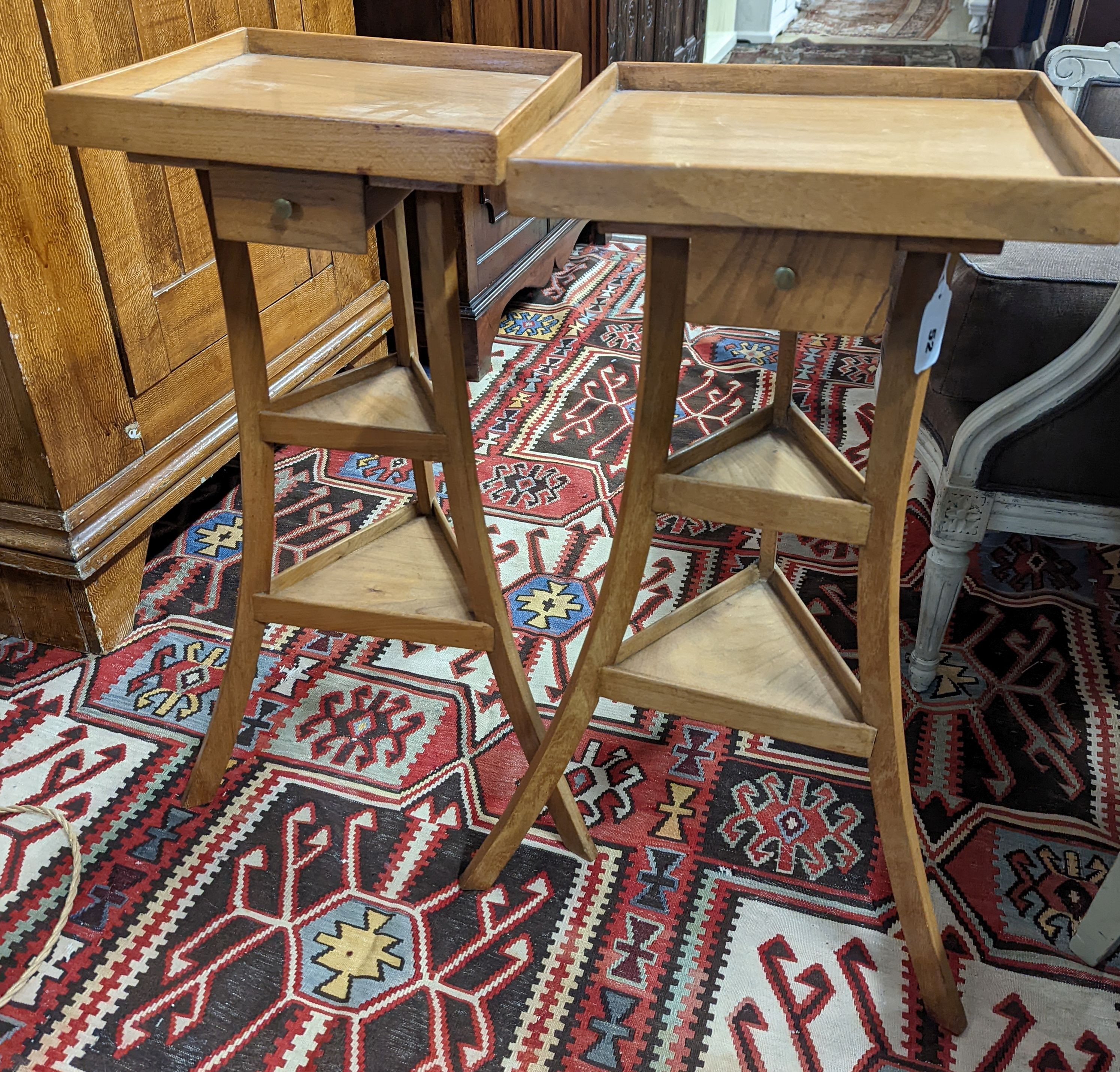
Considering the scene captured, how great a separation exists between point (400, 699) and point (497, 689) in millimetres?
188

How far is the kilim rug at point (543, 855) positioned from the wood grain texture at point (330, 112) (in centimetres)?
105

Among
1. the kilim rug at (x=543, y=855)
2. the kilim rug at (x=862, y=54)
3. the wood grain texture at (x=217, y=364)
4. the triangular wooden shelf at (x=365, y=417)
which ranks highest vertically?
the triangular wooden shelf at (x=365, y=417)

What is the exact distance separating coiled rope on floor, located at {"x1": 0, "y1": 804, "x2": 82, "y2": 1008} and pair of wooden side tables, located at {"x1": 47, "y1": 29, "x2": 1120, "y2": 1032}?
0.66ft

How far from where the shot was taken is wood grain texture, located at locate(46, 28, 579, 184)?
3.44ft

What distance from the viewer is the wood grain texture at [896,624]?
1.02 m

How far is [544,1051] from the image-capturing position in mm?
1322

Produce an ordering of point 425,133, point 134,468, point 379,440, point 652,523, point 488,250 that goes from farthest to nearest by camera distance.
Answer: point 488,250
point 134,468
point 379,440
point 652,523
point 425,133

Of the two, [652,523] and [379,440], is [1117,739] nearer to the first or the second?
[652,523]

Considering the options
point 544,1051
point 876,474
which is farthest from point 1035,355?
point 544,1051

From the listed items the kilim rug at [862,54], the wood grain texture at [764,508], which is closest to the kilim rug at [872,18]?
the kilim rug at [862,54]

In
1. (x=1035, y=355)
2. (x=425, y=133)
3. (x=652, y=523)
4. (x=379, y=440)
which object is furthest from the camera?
(x=1035, y=355)

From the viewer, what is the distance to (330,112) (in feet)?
3.72

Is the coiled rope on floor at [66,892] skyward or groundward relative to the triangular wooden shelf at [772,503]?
groundward

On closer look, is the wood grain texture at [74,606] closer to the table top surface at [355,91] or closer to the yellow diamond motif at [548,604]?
the yellow diamond motif at [548,604]
